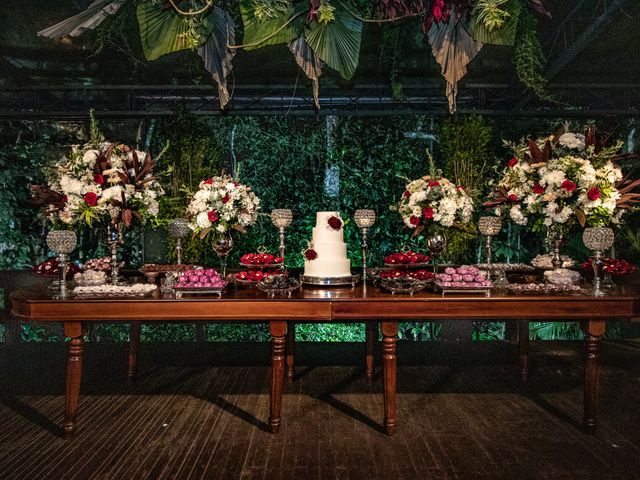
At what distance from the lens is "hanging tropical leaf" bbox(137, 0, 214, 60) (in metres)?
1.55

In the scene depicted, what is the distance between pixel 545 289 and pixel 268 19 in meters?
2.31

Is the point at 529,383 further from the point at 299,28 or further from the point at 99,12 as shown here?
the point at 99,12

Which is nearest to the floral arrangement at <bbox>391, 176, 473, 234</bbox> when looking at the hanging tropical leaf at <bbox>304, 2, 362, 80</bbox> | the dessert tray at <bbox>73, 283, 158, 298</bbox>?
the dessert tray at <bbox>73, 283, 158, 298</bbox>

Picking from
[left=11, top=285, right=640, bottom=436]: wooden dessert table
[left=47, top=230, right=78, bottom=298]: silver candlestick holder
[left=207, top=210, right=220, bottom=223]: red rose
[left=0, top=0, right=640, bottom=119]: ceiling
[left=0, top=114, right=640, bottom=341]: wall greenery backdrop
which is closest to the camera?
[left=11, top=285, right=640, bottom=436]: wooden dessert table

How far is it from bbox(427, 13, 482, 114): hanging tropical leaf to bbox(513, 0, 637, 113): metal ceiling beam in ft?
9.92

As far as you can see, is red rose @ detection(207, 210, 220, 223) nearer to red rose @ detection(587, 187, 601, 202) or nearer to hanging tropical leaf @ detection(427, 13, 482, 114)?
hanging tropical leaf @ detection(427, 13, 482, 114)

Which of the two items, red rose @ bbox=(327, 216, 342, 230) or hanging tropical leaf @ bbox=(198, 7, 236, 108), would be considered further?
red rose @ bbox=(327, 216, 342, 230)

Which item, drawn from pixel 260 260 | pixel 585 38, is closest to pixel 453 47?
pixel 260 260

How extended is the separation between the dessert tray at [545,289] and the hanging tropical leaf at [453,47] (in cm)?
178

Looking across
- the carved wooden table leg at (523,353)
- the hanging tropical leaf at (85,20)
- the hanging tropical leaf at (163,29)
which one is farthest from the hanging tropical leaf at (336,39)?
the carved wooden table leg at (523,353)

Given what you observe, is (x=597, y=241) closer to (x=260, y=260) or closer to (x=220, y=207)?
(x=260, y=260)

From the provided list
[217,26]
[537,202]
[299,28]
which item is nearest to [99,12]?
[217,26]

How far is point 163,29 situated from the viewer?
5.11 feet

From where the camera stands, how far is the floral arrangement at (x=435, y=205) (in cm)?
343
